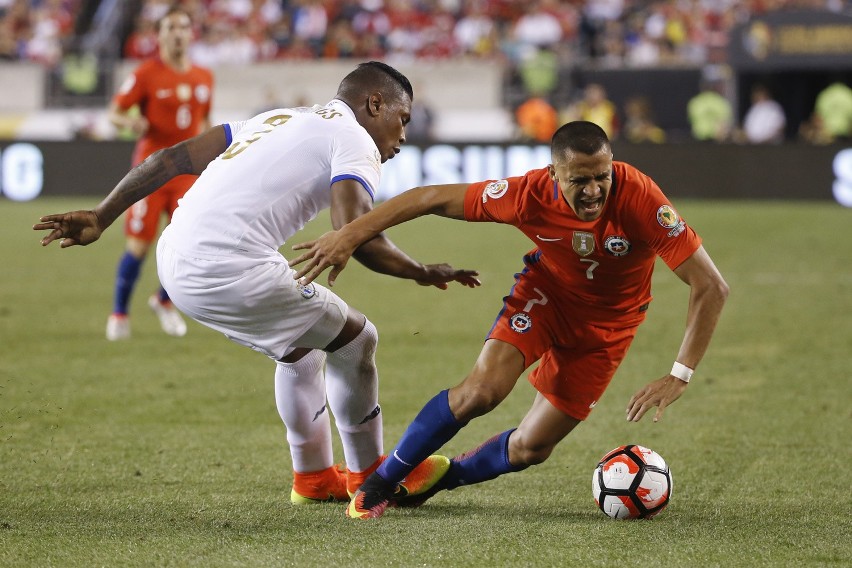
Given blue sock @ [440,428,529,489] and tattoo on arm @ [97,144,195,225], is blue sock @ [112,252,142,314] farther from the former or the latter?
blue sock @ [440,428,529,489]

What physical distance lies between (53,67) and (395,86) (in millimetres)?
22139

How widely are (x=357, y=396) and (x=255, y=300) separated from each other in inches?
25.7

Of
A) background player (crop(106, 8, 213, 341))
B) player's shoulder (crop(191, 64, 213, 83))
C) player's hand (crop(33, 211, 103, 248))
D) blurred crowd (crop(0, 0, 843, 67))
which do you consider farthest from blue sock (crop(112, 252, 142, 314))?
blurred crowd (crop(0, 0, 843, 67))

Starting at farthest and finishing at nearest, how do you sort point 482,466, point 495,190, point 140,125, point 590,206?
point 140,125 < point 482,466 < point 495,190 < point 590,206

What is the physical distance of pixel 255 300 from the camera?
14.5 ft

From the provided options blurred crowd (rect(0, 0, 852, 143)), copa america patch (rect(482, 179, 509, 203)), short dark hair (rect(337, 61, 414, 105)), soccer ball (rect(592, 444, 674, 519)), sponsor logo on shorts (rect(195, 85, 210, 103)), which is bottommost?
blurred crowd (rect(0, 0, 852, 143))

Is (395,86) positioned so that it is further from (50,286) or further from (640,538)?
(50,286)

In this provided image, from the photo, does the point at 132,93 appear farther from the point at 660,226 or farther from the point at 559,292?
the point at 660,226

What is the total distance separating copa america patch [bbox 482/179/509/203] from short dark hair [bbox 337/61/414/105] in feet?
1.55

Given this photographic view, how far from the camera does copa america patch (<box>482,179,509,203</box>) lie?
4512mm

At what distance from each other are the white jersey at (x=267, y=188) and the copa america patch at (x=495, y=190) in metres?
0.42

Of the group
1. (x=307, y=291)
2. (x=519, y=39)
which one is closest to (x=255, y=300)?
(x=307, y=291)

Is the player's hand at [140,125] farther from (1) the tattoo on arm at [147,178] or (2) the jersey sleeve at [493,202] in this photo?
(2) the jersey sleeve at [493,202]

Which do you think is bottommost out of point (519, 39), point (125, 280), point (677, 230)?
point (519, 39)
